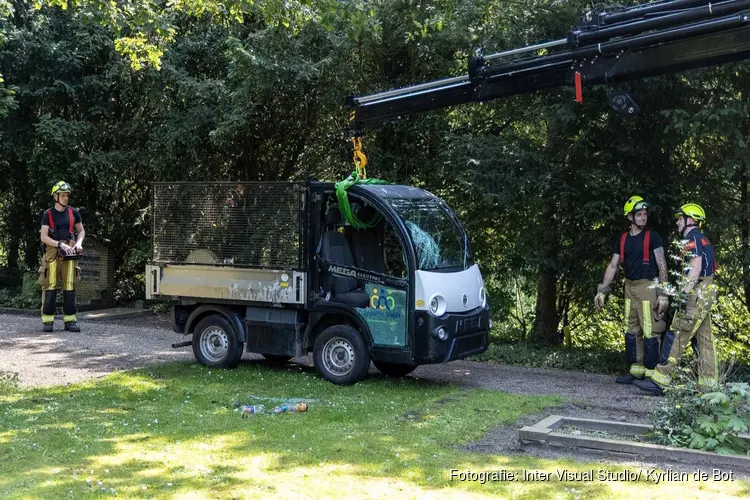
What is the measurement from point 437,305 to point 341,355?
1.38 m

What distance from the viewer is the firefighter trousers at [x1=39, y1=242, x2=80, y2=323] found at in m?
13.3

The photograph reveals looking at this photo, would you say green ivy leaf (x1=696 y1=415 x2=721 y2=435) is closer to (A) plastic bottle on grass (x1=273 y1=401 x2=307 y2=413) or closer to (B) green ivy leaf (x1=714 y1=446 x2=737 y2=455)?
(B) green ivy leaf (x1=714 y1=446 x2=737 y2=455)

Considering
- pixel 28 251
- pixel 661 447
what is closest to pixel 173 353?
pixel 661 447

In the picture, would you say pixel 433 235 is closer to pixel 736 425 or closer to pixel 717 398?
pixel 717 398

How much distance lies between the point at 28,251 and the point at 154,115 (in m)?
5.53

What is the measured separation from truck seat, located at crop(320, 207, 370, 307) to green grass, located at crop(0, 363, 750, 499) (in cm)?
102

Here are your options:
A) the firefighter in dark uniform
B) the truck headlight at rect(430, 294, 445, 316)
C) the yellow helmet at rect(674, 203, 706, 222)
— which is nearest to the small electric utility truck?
the truck headlight at rect(430, 294, 445, 316)

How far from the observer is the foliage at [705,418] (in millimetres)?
6527

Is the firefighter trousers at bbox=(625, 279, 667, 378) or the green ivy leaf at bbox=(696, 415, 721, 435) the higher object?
the firefighter trousers at bbox=(625, 279, 667, 378)

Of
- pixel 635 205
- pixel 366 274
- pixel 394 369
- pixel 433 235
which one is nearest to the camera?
pixel 366 274

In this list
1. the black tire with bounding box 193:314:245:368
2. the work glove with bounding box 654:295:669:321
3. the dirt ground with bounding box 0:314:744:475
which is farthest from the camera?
the black tire with bounding box 193:314:245:368

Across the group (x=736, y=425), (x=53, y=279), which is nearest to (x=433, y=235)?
(x=736, y=425)

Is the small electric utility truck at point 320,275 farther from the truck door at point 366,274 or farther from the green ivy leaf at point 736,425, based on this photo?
the green ivy leaf at point 736,425

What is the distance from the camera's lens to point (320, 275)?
961 centimetres
